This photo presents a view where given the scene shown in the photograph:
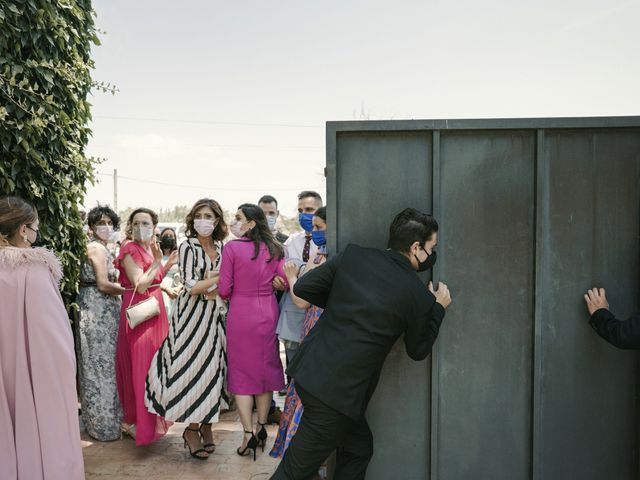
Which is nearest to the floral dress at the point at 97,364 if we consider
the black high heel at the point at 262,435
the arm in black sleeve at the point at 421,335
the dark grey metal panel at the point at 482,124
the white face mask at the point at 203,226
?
the white face mask at the point at 203,226

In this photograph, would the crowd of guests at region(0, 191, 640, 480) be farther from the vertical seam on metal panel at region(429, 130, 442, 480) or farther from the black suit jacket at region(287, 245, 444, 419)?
the vertical seam on metal panel at region(429, 130, 442, 480)

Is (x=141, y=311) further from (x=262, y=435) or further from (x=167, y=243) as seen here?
(x=167, y=243)

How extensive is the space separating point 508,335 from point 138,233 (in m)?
3.17

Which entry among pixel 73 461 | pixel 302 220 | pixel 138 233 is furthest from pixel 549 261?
pixel 138 233

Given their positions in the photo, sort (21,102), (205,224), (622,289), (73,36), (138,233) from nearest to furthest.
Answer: (622,289)
(21,102)
(73,36)
(205,224)
(138,233)

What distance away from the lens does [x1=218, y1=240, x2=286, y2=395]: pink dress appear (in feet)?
13.2

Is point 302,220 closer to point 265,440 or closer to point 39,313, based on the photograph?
point 265,440

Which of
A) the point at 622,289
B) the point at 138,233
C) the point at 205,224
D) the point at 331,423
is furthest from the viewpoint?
the point at 138,233

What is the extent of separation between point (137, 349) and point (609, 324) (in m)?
3.53

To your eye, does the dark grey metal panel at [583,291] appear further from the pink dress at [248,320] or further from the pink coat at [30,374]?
the pink coat at [30,374]

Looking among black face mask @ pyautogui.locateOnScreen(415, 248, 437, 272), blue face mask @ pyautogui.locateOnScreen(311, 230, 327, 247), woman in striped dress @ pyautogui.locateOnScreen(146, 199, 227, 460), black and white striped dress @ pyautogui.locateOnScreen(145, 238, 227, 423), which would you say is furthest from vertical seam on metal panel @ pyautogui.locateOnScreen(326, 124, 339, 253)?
black and white striped dress @ pyautogui.locateOnScreen(145, 238, 227, 423)

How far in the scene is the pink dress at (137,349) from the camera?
14.0 ft

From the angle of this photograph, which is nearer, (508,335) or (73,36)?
(508,335)

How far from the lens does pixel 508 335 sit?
2.90m
